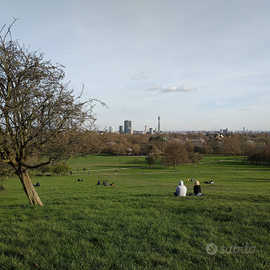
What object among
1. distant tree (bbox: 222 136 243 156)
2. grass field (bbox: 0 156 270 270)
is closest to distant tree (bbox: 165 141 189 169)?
grass field (bbox: 0 156 270 270)

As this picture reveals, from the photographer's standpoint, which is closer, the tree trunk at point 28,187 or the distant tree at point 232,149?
the tree trunk at point 28,187

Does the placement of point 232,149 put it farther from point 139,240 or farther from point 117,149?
point 139,240

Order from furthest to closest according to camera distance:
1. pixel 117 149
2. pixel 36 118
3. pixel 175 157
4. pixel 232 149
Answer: pixel 232 149
pixel 117 149
pixel 175 157
pixel 36 118

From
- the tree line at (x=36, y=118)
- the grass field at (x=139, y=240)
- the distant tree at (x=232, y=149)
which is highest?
the tree line at (x=36, y=118)

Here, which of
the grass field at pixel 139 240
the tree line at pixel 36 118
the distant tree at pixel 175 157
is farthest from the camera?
the distant tree at pixel 175 157

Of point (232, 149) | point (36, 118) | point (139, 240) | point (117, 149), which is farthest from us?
point (232, 149)

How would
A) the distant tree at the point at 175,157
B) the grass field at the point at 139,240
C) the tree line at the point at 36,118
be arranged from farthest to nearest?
the distant tree at the point at 175,157 → the tree line at the point at 36,118 → the grass field at the point at 139,240

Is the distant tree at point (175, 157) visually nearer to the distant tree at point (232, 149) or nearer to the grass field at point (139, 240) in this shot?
the grass field at point (139, 240)

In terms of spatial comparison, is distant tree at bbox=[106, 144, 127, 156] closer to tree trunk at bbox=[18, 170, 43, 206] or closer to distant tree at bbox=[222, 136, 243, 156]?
distant tree at bbox=[222, 136, 243, 156]

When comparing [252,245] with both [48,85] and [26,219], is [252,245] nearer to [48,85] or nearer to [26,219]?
[26,219]

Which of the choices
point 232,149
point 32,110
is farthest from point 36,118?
point 232,149

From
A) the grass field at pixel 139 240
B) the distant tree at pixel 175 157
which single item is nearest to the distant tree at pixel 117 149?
the distant tree at pixel 175 157

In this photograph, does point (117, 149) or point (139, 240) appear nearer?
point (139, 240)

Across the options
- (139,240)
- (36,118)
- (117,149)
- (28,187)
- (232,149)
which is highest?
(36,118)
